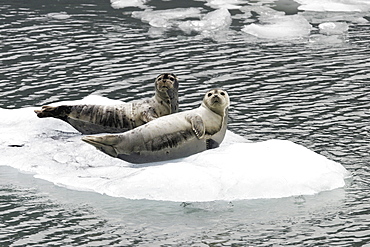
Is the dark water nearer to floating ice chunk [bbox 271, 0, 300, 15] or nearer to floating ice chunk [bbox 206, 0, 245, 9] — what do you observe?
floating ice chunk [bbox 206, 0, 245, 9]

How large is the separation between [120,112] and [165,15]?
912 cm

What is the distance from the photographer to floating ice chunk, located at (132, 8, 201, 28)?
18272 mm

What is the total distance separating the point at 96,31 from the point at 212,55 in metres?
3.11

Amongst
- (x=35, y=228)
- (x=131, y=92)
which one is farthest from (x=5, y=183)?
(x=131, y=92)

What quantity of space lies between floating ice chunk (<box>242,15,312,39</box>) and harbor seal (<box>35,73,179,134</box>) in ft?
22.8

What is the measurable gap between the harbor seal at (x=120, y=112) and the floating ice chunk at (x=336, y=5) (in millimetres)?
9787

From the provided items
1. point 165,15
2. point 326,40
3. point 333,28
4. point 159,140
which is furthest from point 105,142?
point 165,15

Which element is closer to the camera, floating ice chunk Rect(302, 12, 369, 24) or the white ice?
the white ice

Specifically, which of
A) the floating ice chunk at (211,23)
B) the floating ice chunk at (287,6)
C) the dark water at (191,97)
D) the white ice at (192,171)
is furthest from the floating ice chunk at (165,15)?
the white ice at (192,171)

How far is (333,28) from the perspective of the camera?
1720 centimetres

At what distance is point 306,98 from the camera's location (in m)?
12.6

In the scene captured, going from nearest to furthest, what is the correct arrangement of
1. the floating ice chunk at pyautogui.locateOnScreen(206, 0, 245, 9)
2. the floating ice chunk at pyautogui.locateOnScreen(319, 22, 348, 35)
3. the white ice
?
the white ice
the floating ice chunk at pyautogui.locateOnScreen(319, 22, 348, 35)
the floating ice chunk at pyautogui.locateOnScreen(206, 0, 245, 9)

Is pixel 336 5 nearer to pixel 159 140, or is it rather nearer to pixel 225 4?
pixel 225 4

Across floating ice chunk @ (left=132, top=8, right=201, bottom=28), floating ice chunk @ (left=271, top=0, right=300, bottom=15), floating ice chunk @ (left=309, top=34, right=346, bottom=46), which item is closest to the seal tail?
floating ice chunk @ (left=309, top=34, right=346, bottom=46)
